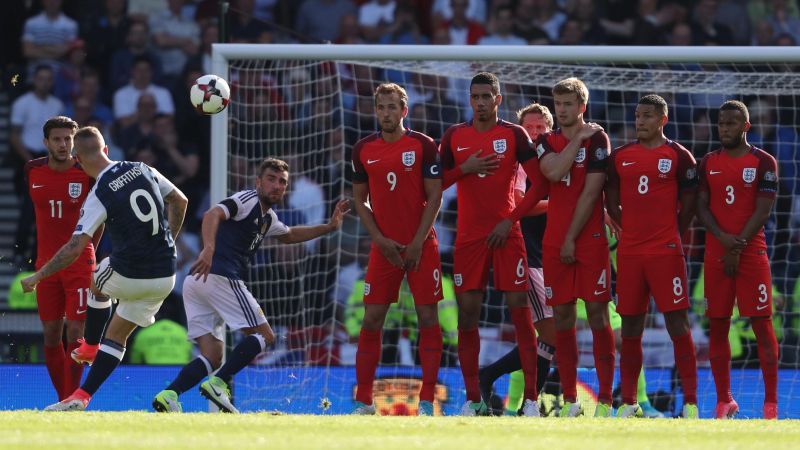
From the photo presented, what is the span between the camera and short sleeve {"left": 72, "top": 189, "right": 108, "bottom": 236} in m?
8.39

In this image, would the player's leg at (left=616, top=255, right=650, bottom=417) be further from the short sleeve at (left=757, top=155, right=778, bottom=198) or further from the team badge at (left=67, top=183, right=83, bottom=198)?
the team badge at (left=67, top=183, right=83, bottom=198)

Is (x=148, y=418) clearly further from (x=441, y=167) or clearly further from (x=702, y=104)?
(x=702, y=104)

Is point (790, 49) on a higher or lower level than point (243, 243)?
higher

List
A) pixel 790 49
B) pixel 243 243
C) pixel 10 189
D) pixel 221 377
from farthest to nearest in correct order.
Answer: pixel 10 189 → pixel 790 49 → pixel 243 243 → pixel 221 377

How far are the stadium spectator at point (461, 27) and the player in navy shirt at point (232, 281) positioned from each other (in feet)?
23.9

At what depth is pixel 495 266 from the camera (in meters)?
9.15

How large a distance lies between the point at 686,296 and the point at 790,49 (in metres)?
2.62

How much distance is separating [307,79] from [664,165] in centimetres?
568

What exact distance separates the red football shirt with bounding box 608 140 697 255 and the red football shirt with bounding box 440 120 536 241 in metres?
0.68

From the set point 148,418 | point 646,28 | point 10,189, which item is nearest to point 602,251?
point 148,418

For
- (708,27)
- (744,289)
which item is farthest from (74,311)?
(708,27)

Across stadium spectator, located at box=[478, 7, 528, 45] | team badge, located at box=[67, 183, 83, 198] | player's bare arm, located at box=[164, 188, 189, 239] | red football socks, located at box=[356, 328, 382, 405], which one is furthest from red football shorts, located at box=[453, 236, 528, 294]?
stadium spectator, located at box=[478, 7, 528, 45]

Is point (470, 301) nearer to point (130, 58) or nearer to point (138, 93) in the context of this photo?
point (138, 93)

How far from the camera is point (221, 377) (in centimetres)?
892
